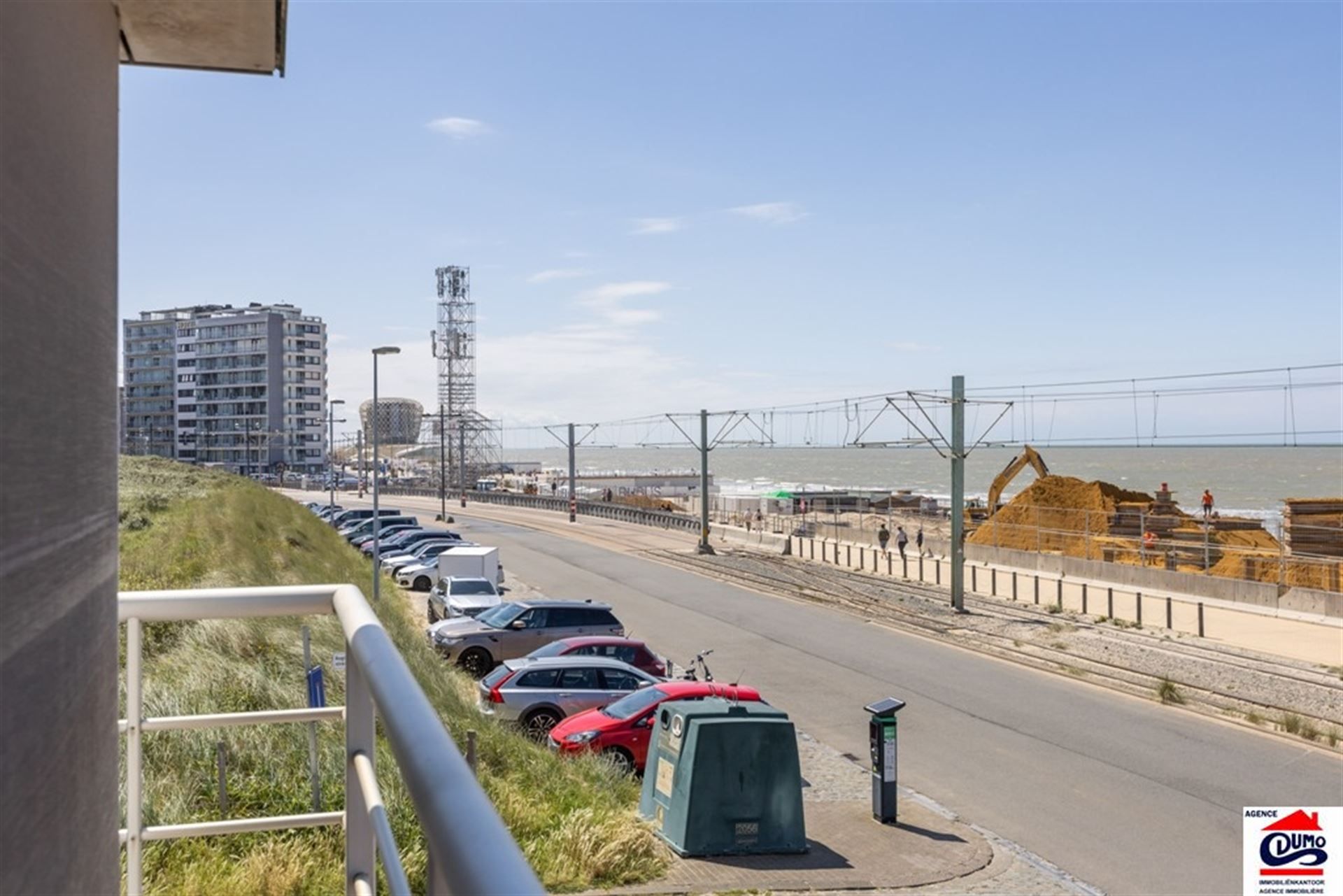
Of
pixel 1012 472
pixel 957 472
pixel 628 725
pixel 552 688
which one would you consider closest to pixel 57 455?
pixel 628 725

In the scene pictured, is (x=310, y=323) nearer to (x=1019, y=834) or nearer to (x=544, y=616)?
(x=544, y=616)

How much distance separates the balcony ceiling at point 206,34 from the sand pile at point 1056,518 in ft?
147

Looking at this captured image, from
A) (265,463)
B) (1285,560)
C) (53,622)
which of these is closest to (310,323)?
(265,463)

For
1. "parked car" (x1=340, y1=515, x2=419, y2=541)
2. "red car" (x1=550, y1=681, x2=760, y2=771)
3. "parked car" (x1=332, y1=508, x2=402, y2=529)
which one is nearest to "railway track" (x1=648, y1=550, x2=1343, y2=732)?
"red car" (x1=550, y1=681, x2=760, y2=771)

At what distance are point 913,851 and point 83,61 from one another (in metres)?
12.6

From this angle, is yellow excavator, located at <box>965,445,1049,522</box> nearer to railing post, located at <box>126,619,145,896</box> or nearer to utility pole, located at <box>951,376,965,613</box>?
utility pole, located at <box>951,376,965,613</box>

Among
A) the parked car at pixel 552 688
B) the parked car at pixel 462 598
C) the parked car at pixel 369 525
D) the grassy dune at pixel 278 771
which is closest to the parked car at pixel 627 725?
the grassy dune at pixel 278 771

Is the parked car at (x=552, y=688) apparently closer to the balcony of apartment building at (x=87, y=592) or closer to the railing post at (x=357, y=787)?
the balcony of apartment building at (x=87, y=592)

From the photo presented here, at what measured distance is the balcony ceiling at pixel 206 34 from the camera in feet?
10.6

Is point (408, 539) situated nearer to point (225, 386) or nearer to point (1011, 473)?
point (1011, 473)

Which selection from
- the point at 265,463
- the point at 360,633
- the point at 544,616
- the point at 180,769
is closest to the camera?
the point at 360,633

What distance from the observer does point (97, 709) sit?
271cm

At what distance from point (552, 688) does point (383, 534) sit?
108 feet

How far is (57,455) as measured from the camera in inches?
82.6
